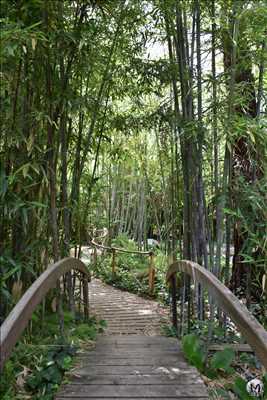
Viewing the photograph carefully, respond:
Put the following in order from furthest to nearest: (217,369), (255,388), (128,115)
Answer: (128,115) → (217,369) → (255,388)

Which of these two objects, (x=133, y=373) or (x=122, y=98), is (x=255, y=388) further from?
(x=122, y=98)

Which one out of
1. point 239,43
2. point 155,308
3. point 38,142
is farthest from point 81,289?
point 239,43

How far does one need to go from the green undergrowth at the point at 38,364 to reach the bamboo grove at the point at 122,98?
1.09 ft

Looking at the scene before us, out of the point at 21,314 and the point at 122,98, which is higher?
the point at 122,98

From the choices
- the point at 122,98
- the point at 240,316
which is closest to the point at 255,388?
the point at 240,316

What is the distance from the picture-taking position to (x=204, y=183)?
3541 mm

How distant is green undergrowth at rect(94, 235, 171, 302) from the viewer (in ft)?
20.7

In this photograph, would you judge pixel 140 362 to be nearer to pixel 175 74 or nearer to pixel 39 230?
pixel 39 230

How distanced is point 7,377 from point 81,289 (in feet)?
7.61

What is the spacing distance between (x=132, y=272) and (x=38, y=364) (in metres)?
4.93

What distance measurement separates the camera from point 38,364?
2428mm

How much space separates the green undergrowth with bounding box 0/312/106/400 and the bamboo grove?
332 millimetres

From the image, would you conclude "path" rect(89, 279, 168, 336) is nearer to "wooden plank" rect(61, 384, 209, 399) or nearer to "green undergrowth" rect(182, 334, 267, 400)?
"green undergrowth" rect(182, 334, 267, 400)

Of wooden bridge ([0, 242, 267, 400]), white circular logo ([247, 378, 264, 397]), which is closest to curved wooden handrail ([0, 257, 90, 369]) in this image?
wooden bridge ([0, 242, 267, 400])
